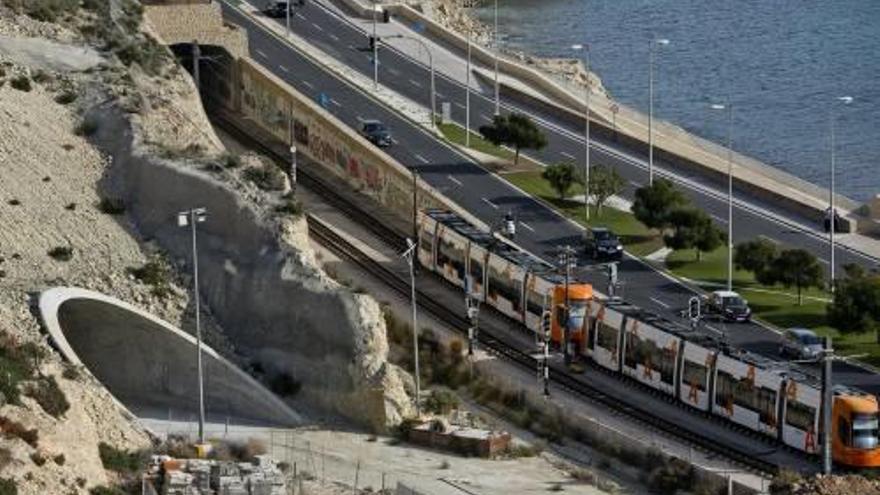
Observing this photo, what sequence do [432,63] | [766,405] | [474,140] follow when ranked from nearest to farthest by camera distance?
1. [766,405]
2. [474,140]
3. [432,63]

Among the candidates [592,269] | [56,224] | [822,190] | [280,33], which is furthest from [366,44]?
[56,224]

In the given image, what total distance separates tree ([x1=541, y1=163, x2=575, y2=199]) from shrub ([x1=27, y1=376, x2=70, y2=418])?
1322 inches

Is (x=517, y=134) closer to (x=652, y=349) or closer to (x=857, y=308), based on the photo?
(x=857, y=308)

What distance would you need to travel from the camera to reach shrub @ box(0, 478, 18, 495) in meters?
62.8

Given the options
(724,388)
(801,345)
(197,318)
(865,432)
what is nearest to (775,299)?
(801,345)

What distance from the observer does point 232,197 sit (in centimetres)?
8200

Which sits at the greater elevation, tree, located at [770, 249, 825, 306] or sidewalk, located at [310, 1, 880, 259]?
tree, located at [770, 249, 825, 306]

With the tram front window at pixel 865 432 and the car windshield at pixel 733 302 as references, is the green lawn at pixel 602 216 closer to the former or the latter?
the car windshield at pixel 733 302

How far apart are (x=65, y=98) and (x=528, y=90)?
38.6 meters

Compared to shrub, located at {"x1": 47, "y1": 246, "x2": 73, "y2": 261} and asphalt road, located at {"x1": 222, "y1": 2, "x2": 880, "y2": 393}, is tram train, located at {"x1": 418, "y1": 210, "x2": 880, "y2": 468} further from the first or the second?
shrub, located at {"x1": 47, "y1": 246, "x2": 73, "y2": 261}

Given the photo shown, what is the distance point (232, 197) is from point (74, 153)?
6.01m

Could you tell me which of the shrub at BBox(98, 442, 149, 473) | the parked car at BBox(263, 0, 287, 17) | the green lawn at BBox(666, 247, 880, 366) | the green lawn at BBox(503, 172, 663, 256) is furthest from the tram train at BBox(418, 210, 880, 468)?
the parked car at BBox(263, 0, 287, 17)

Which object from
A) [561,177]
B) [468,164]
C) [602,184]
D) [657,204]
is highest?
[657,204]

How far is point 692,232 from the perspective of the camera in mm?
91875
